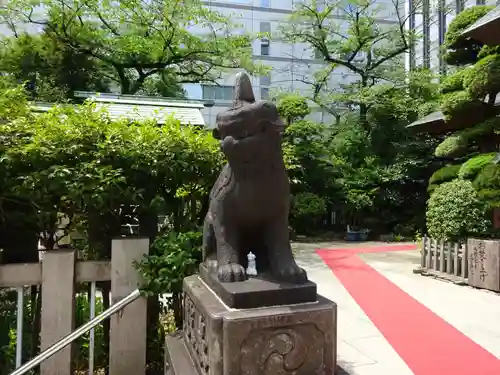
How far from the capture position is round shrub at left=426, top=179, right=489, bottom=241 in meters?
6.09

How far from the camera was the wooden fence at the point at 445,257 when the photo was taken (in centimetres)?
586

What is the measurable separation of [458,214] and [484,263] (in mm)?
998

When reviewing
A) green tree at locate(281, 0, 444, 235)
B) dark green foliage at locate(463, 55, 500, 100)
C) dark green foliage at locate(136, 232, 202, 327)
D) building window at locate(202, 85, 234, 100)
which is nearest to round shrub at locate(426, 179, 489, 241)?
dark green foliage at locate(463, 55, 500, 100)

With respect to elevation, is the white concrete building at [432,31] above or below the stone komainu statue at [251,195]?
above

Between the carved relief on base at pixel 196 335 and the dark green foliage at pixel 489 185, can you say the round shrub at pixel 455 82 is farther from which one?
the carved relief on base at pixel 196 335

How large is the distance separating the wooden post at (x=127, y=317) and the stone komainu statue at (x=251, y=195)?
77cm

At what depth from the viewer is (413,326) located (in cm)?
389

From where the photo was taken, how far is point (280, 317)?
1.71m

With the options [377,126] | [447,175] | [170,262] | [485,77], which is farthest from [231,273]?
[377,126]

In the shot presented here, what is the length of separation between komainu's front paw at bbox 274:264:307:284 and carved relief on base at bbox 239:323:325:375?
0.74 feet

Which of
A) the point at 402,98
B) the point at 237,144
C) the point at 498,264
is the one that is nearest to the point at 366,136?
the point at 402,98

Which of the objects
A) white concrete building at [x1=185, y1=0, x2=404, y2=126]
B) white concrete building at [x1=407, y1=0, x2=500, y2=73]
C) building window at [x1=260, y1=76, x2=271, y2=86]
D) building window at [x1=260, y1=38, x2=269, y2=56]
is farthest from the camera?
building window at [x1=260, y1=38, x2=269, y2=56]

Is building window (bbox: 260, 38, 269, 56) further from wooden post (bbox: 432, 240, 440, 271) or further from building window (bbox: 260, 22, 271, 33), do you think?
wooden post (bbox: 432, 240, 440, 271)

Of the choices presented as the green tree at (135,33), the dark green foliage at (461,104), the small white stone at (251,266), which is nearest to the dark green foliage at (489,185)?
the dark green foliage at (461,104)
